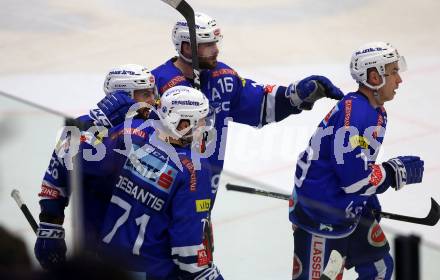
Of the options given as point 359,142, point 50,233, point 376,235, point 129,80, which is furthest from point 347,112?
point 50,233

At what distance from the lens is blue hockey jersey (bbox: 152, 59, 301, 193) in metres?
3.62

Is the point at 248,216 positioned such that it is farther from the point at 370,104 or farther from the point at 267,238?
the point at 370,104

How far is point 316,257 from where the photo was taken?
10.6ft

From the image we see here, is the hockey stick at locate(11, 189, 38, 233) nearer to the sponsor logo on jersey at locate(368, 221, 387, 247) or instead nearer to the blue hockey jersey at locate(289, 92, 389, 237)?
the blue hockey jersey at locate(289, 92, 389, 237)

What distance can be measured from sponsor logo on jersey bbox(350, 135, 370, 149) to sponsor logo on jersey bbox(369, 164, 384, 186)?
8 cm

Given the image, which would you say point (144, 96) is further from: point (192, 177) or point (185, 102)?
point (192, 177)

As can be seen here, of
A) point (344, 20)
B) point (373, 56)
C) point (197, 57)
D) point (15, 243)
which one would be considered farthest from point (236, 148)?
point (15, 243)

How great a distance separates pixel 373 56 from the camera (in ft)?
10.8

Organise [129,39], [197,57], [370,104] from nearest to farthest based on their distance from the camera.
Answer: [370,104] → [197,57] → [129,39]

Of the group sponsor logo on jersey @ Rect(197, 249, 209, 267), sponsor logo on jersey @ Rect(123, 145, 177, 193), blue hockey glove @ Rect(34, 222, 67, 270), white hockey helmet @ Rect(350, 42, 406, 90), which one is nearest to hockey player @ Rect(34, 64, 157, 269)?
blue hockey glove @ Rect(34, 222, 67, 270)

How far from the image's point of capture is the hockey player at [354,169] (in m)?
3.10

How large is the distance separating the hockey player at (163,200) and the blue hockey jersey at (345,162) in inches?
18.6

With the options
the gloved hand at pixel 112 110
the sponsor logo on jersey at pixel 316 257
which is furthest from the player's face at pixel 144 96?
the sponsor logo on jersey at pixel 316 257

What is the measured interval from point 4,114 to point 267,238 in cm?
76
